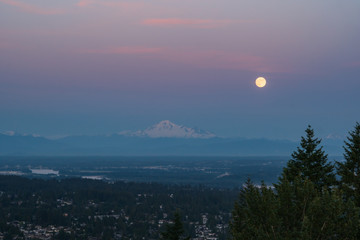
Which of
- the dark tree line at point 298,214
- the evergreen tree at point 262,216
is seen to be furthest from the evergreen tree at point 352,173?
the evergreen tree at point 262,216

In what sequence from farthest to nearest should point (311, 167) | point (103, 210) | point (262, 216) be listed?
1. point (103, 210)
2. point (311, 167)
3. point (262, 216)

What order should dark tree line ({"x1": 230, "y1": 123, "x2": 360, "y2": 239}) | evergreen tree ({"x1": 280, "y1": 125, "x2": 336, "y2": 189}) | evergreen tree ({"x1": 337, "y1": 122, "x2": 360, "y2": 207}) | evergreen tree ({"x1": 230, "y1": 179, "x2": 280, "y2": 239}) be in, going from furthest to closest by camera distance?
evergreen tree ({"x1": 280, "y1": 125, "x2": 336, "y2": 189}), evergreen tree ({"x1": 337, "y1": 122, "x2": 360, "y2": 207}), evergreen tree ({"x1": 230, "y1": 179, "x2": 280, "y2": 239}), dark tree line ({"x1": 230, "y1": 123, "x2": 360, "y2": 239})

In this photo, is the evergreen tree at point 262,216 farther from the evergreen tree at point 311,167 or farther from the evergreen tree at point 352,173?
the evergreen tree at point 311,167

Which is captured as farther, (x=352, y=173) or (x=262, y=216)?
(x=352, y=173)

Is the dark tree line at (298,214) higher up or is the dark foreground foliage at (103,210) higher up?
the dark tree line at (298,214)

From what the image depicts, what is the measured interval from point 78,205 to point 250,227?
138949mm

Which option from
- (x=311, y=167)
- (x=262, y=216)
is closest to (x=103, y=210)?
(x=311, y=167)

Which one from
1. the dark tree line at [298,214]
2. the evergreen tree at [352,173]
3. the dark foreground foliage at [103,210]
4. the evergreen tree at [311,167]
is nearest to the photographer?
the dark tree line at [298,214]

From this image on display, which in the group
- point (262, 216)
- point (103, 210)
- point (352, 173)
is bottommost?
point (103, 210)

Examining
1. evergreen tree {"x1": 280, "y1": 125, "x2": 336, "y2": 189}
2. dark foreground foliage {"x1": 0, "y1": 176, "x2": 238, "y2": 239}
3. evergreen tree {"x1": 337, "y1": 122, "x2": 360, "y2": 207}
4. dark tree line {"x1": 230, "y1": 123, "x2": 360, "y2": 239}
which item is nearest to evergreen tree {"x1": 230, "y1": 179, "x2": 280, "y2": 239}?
dark tree line {"x1": 230, "y1": 123, "x2": 360, "y2": 239}

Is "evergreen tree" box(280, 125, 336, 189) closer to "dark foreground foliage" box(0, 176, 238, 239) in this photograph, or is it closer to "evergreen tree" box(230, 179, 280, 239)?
"evergreen tree" box(230, 179, 280, 239)

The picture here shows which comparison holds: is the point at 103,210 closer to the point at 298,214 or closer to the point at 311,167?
the point at 311,167

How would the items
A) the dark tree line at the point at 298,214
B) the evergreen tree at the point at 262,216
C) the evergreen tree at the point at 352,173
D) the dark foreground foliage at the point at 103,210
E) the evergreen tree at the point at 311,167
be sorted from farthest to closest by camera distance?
1. the dark foreground foliage at the point at 103,210
2. the evergreen tree at the point at 311,167
3. the evergreen tree at the point at 352,173
4. the evergreen tree at the point at 262,216
5. the dark tree line at the point at 298,214

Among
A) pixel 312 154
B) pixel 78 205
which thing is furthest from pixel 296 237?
pixel 78 205
